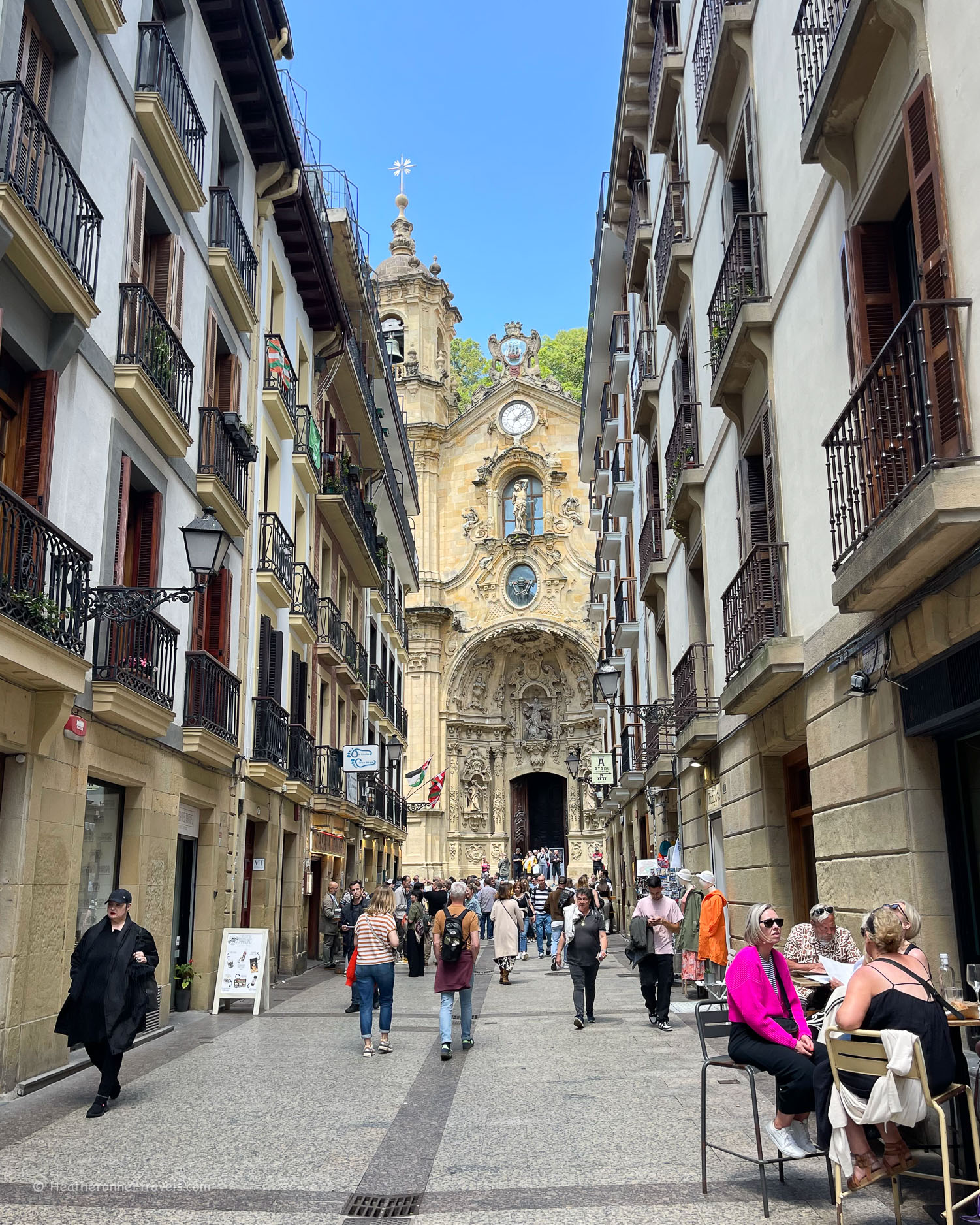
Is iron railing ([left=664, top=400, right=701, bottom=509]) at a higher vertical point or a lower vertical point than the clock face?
lower

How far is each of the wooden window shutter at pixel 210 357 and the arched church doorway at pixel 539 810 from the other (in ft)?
114

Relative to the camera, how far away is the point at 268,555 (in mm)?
18172

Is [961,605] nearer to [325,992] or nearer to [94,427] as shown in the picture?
[94,427]

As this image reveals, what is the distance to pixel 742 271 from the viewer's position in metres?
11.4

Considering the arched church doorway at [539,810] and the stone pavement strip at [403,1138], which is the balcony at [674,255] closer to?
the stone pavement strip at [403,1138]

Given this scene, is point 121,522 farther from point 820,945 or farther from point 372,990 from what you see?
point 820,945

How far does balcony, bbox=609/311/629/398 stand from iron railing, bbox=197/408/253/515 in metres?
12.2

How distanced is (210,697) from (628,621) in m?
13.4

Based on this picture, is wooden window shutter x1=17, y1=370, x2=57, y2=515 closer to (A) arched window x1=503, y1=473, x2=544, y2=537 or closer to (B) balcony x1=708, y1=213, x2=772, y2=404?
(B) balcony x1=708, y1=213, x2=772, y2=404

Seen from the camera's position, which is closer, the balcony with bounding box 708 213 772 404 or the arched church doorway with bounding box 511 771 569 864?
the balcony with bounding box 708 213 772 404

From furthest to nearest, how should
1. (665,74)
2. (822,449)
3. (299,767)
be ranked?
(299,767)
(665,74)
(822,449)

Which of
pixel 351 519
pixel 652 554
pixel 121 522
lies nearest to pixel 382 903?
pixel 121 522

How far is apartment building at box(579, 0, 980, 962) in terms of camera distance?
6.45 m

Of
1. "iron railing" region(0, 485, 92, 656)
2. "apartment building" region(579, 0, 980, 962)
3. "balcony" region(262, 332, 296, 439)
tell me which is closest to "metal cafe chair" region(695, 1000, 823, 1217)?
"apartment building" region(579, 0, 980, 962)
